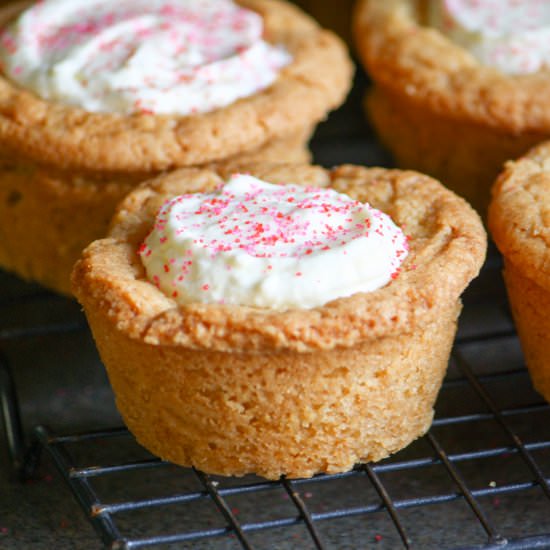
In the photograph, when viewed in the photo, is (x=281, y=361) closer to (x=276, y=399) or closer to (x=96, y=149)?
(x=276, y=399)

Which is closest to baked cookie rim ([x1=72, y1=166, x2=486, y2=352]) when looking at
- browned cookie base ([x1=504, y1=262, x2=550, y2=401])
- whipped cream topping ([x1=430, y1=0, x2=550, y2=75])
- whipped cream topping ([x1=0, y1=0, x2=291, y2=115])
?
browned cookie base ([x1=504, y1=262, x2=550, y2=401])

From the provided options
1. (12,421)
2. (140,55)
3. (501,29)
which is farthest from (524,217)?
(12,421)

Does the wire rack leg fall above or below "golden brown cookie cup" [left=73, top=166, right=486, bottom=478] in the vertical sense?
below

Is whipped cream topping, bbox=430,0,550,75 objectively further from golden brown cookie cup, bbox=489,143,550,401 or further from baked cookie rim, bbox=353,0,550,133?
golden brown cookie cup, bbox=489,143,550,401

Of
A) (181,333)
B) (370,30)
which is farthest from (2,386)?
(370,30)

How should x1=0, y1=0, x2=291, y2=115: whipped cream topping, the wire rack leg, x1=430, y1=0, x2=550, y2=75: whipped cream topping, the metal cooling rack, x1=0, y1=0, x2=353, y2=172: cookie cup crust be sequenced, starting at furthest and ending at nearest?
1. x1=430, y1=0, x2=550, y2=75: whipped cream topping
2. x1=0, y1=0, x2=291, y2=115: whipped cream topping
3. x1=0, y1=0, x2=353, y2=172: cookie cup crust
4. the wire rack leg
5. the metal cooling rack

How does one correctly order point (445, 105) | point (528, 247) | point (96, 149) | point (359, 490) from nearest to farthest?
1. point (528, 247)
2. point (359, 490)
3. point (96, 149)
4. point (445, 105)
